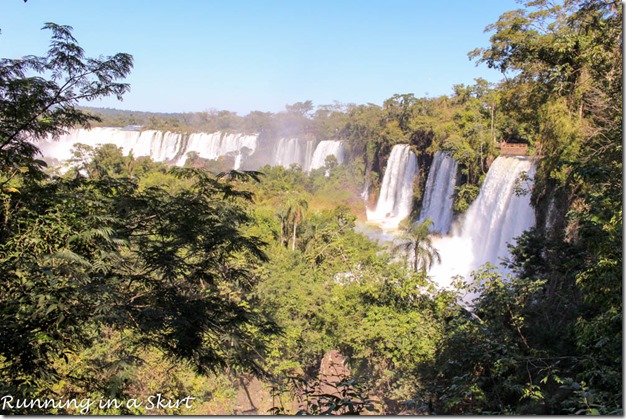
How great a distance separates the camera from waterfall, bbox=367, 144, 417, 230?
27922mm

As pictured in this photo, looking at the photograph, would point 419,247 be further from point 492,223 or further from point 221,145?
point 221,145

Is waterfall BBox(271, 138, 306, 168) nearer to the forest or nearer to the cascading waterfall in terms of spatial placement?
the cascading waterfall

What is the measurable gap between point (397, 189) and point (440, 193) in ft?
18.5

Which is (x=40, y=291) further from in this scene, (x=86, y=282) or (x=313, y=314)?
(x=313, y=314)

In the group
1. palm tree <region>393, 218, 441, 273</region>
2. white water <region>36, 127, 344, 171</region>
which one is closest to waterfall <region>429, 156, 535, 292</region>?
palm tree <region>393, 218, 441, 273</region>

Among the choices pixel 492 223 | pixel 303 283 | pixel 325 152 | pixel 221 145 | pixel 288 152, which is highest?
pixel 325 152

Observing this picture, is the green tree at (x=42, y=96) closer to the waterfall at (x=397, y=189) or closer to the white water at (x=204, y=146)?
the waterfall at (x=397, y=189)

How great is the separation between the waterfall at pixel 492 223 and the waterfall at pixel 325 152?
745 inches

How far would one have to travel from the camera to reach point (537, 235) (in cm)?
1016

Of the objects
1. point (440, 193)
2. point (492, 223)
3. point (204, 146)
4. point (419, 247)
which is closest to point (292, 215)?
point (419, 247)

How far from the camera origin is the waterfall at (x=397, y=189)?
2792 centimetres

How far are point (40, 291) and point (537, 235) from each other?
31.6 ft

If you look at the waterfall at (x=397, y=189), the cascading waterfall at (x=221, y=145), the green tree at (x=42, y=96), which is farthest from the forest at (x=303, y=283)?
the cascading waterfall at (x=221, y=145)

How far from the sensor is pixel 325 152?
3953cm
